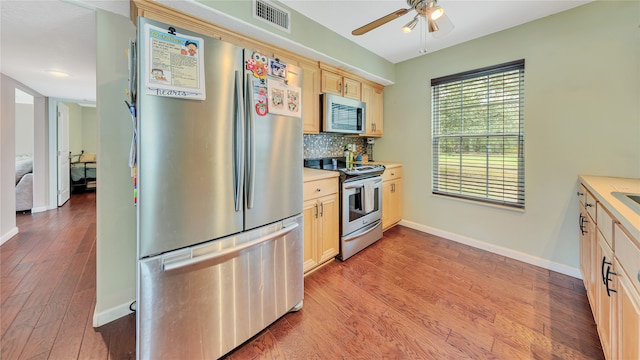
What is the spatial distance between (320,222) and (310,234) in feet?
0.51

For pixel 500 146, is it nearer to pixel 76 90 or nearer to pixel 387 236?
pixel 387 236

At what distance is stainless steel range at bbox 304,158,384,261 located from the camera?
250 cm

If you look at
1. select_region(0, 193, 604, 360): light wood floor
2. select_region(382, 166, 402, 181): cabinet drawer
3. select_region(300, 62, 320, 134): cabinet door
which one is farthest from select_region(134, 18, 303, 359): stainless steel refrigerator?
select_region(382, 166, 402, 181): cabinet drawer

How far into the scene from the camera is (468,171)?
2.93 m

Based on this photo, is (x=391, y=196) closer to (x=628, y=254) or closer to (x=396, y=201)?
(x=396, y=201)

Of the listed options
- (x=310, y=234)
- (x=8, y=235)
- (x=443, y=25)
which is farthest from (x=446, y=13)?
(x=8, y=235)

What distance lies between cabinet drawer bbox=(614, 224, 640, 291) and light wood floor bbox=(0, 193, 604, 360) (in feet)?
2.59

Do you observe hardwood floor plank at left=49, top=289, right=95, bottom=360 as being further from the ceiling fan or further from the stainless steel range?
the ceiling fan

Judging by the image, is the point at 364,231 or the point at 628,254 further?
the point at 364,231

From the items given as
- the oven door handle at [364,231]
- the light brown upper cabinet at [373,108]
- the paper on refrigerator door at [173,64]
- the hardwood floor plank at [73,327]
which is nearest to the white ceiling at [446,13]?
the light brown upper cabinet at [373,108]

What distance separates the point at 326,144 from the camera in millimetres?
3283

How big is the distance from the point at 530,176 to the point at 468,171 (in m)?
0.59

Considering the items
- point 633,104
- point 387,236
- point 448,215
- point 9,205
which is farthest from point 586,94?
point 9,205

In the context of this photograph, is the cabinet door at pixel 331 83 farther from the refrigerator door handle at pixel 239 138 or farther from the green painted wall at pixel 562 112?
the refrigerator door handle at pixel 239 138
